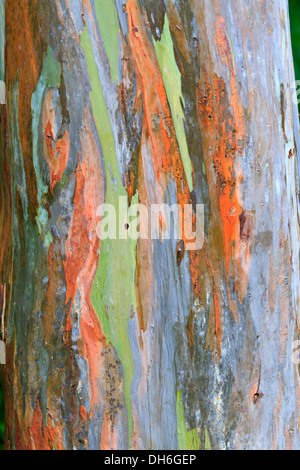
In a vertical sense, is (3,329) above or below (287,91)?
below

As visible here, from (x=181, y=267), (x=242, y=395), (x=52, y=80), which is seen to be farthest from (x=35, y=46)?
(x=242, y=395)

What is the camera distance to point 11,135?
833mm

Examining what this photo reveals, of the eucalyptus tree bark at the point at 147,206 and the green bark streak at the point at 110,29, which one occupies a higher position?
the green bark streak at the point at 110,29

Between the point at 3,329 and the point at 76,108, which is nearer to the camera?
the point at 76,108

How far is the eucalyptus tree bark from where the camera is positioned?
78 centimetres

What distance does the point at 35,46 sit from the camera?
772 millimetres

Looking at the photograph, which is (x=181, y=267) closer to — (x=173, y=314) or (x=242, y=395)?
(x=173, y=314)

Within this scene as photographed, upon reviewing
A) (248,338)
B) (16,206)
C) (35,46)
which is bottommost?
(248,338)

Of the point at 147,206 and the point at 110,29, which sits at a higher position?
the point at 110,29

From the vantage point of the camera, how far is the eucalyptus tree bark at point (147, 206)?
0.78m

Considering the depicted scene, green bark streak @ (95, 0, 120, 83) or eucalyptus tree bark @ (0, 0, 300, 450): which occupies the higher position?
green bark streak @ (95, 0, 120, 83)

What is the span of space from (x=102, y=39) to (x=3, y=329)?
550 mm

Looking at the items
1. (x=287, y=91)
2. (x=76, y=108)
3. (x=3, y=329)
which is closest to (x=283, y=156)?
(x=287, y=91)

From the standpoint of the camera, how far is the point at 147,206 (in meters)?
0.81
